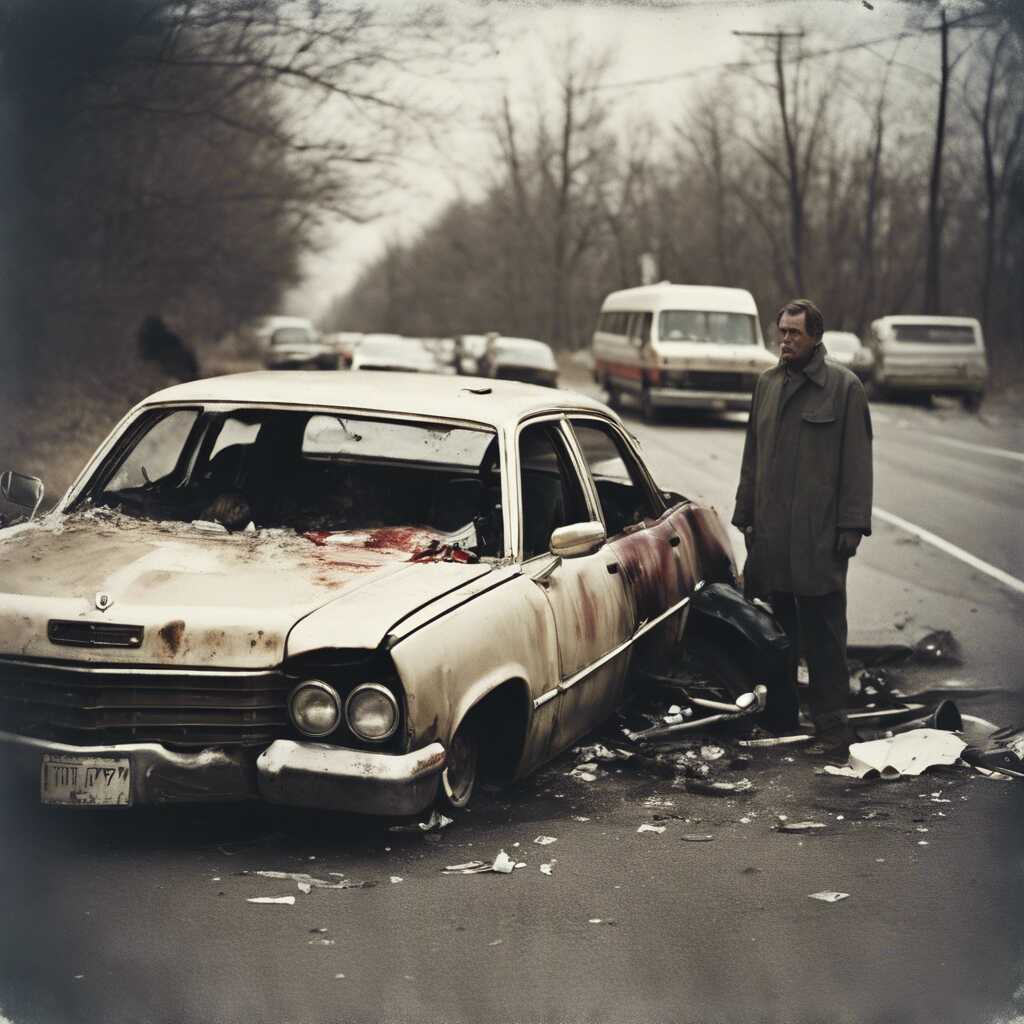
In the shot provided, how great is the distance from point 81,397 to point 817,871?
21443mm

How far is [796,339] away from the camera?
268 inches

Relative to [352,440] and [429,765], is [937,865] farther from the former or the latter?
[352,440]

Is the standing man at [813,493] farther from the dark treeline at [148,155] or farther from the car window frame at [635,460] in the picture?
the dark treeline at [148,155]

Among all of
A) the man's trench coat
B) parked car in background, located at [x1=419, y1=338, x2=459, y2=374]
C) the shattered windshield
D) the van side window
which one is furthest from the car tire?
parked car in background, located at [x1=419, y1=338, x2=459, y2=374]

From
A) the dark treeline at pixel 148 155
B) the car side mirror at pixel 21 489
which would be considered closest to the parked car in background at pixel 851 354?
the dark treeline at pixel 148 155

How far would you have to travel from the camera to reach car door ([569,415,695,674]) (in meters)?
6.41

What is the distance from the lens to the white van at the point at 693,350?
26.7 metres

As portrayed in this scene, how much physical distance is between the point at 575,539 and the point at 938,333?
92.5 ft

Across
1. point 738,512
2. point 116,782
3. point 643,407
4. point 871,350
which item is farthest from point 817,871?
point 871,350

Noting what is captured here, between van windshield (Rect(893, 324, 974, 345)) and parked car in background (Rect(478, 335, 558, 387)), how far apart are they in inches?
330

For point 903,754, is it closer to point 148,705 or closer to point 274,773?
point 274,773

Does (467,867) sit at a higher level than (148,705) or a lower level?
lower

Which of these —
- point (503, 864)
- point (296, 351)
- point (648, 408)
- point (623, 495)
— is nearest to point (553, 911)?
point (503, 864)

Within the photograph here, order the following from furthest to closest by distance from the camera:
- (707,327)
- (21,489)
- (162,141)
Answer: (707,327) < (162,141) < (21,489)
